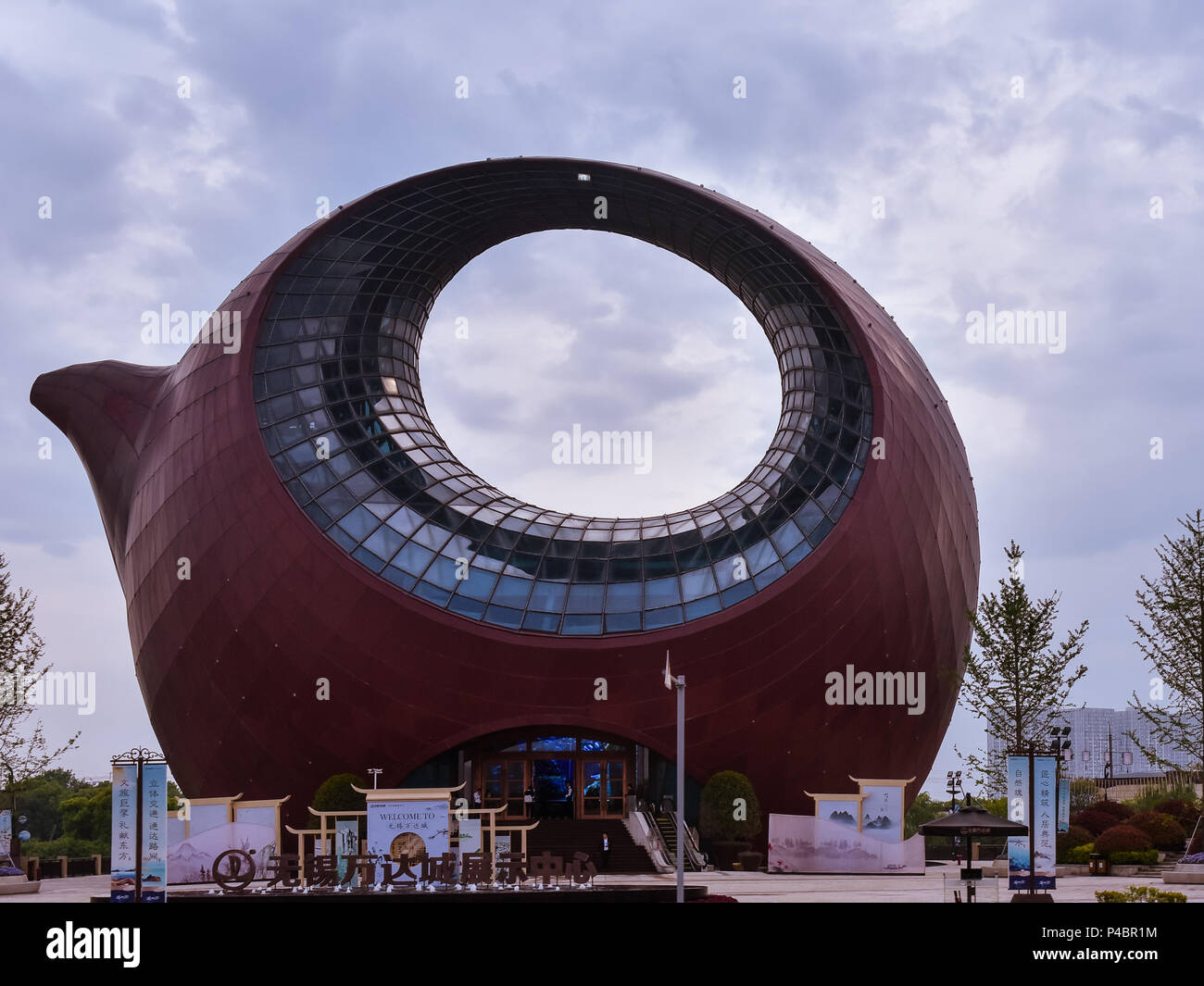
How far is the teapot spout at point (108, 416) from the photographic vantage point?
57.2 m

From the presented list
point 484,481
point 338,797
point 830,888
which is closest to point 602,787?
point 338,797

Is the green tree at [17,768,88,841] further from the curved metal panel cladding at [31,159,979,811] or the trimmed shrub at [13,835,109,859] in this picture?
the curved metal panel cladding at [31,159,979,811]

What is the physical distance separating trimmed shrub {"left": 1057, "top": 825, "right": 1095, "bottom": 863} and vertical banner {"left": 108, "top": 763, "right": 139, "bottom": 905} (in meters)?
27.9

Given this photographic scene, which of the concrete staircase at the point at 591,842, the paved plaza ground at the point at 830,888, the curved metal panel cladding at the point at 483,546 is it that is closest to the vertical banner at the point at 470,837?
the paved plaza ground at the point at 830,888

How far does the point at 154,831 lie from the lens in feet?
100

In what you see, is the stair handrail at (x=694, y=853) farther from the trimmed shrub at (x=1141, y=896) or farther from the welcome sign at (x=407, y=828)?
the trimmed shrub at (x=1141, y=896)

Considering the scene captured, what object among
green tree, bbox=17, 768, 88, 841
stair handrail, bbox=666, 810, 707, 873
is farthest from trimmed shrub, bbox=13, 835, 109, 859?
stair handrail, bbox=666, 810, 707, 873

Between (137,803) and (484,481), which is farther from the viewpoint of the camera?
(484,481)

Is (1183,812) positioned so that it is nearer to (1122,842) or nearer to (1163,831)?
(1163,831)

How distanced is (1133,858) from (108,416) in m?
42.5

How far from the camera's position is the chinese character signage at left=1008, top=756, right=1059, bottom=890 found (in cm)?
3027
